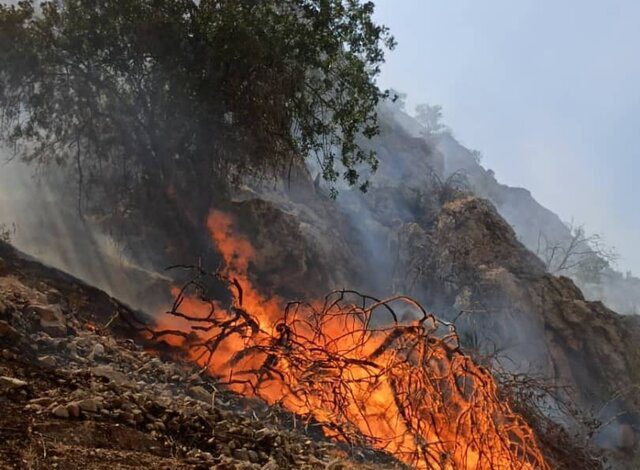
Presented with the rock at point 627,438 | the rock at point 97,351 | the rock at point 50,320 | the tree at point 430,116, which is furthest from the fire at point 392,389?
the tree at point 430,116

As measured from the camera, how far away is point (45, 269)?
8.38 meters

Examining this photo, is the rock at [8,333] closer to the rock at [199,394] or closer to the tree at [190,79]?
the rock at [199,394]

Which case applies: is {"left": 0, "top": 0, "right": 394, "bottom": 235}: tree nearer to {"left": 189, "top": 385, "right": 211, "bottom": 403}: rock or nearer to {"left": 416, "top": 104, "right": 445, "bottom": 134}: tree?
{"left": 189, "top": 385, "right": 211, "bottom": 403}: rock

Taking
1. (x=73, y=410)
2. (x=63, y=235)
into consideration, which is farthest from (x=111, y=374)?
Result: (x=63, y=235)

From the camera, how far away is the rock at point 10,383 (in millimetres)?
3115

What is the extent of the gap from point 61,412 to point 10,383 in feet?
1.39

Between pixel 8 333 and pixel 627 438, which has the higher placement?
pixel 627 438

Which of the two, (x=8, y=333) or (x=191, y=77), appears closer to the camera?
(x=8, y=333)

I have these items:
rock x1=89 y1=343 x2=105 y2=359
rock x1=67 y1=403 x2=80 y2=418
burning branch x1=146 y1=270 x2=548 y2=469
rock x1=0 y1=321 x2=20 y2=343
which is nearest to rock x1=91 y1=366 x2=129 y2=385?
rock x1=89 y1=343 x2=105 y2=359

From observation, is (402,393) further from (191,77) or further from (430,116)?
(430,116)

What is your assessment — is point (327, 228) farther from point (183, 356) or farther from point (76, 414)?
point (76, 414)

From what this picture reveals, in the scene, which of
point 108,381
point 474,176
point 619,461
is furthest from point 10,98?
point 474,176

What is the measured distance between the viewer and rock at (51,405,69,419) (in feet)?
9.85

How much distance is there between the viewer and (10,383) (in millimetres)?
3172
